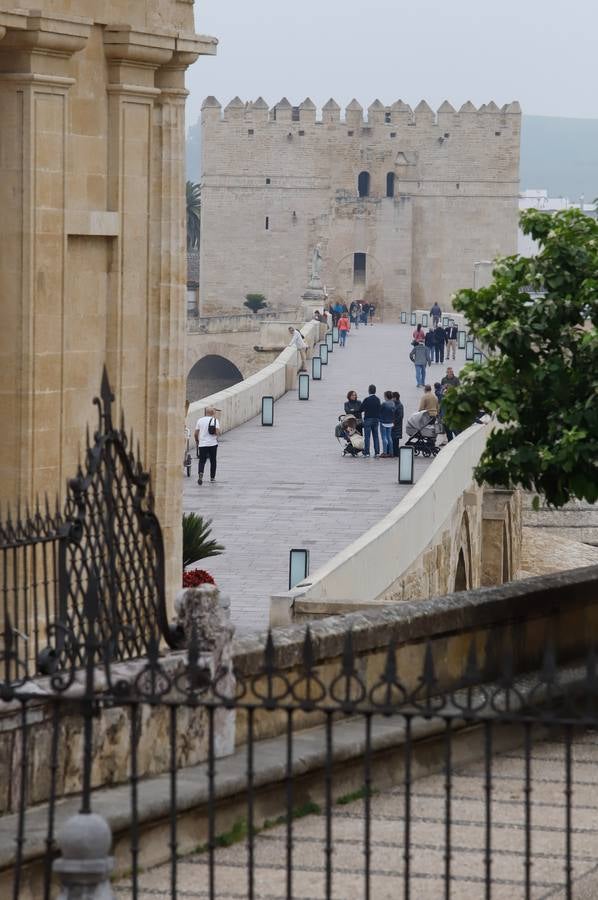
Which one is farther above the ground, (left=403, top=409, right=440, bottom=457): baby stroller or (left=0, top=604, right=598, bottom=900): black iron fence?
A: (left=403, top=409, right=440, bottom=457): baby stroller

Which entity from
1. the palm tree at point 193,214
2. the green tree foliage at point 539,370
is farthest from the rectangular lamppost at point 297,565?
the palm tree at point 193,214

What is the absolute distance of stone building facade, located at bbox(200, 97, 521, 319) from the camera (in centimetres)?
7506

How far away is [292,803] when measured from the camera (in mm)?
6555

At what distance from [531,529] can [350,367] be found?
6.52 m

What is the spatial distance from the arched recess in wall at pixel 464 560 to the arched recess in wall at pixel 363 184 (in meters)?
53.6

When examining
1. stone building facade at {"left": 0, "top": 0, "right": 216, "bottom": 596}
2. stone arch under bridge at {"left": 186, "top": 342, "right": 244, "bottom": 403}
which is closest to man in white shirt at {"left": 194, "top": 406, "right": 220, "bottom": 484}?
stone building facade at {"left": 0, "top": 0, "right": 216, "bottom": 596}

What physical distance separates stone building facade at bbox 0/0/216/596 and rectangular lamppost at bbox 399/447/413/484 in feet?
35.0

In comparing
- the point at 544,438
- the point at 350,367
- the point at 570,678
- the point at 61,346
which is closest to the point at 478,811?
the point at 570,678

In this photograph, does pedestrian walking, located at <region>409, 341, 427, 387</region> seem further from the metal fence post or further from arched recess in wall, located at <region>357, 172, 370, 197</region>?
arched recess in wall, located at <region>357, 172, 370, 197</region>

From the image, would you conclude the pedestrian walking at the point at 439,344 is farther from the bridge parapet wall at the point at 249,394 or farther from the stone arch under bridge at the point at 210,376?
the stone arch under bridge at the point at 210,376

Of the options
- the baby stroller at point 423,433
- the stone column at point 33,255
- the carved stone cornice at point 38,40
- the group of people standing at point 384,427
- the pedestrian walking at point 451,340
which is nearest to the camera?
the carved stone cornice at point 38,40

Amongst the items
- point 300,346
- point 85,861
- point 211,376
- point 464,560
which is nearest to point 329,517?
point 464,560

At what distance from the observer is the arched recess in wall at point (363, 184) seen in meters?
77.2

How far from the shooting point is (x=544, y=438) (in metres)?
12.2
